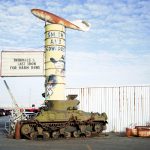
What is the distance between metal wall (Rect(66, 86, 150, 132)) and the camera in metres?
38.1

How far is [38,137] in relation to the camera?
1289 inches

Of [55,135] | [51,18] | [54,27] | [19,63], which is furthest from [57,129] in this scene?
[51,18]

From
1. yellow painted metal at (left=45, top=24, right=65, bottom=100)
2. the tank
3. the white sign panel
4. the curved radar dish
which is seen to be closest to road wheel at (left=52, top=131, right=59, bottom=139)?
the tank

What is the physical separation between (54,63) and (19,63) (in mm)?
4471

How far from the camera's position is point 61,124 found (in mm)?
32469

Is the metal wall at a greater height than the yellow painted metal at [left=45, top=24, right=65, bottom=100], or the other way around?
the yellow painted metal at [left=45, top=24, right=65, bottom=100]

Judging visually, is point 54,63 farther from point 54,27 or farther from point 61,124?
point 61,124

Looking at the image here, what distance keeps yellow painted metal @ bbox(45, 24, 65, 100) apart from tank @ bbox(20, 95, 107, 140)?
2835 mm

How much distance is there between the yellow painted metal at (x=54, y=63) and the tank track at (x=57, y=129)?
4.44m

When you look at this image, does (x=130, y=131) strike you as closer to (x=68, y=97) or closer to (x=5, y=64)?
(x=68, y=97)

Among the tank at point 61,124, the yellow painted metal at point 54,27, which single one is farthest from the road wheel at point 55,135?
the yellow painted metal at point 54,27

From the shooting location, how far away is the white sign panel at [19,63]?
39.5m

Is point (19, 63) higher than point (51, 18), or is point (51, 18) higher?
point (51, 18)

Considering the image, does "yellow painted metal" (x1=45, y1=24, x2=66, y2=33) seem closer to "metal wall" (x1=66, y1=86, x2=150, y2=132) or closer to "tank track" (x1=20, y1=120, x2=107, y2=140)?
"metal wall" (x1=66, y1=86, x2=150, y2=132)
